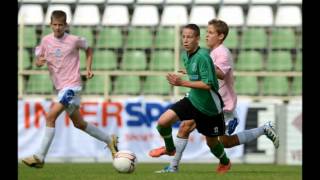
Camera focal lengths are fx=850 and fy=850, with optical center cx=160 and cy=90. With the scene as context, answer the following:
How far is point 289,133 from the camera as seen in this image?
15.4m

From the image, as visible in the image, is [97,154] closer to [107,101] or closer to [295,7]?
[107,101]

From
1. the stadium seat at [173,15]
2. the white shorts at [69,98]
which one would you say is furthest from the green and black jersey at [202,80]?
the stadium seat at [173,15]

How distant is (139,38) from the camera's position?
18.0 meters

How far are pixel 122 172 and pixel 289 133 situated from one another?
260 inches

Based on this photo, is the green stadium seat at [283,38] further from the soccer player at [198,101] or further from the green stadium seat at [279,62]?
the soccer player at [198,101]

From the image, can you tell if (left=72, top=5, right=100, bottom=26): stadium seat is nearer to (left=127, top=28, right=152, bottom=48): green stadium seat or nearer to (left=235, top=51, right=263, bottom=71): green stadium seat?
(left=127, top=28, right=152, bottom=48): green stadium seat

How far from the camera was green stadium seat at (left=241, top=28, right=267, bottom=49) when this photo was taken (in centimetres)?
1814

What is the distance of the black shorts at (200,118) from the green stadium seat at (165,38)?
352 inches

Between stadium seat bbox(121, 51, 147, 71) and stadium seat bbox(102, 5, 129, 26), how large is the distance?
0.96 meters

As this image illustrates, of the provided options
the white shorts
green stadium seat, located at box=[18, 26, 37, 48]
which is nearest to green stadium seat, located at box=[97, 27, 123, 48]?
green stadium seat, located at box=[18, 26, 37, 48]
